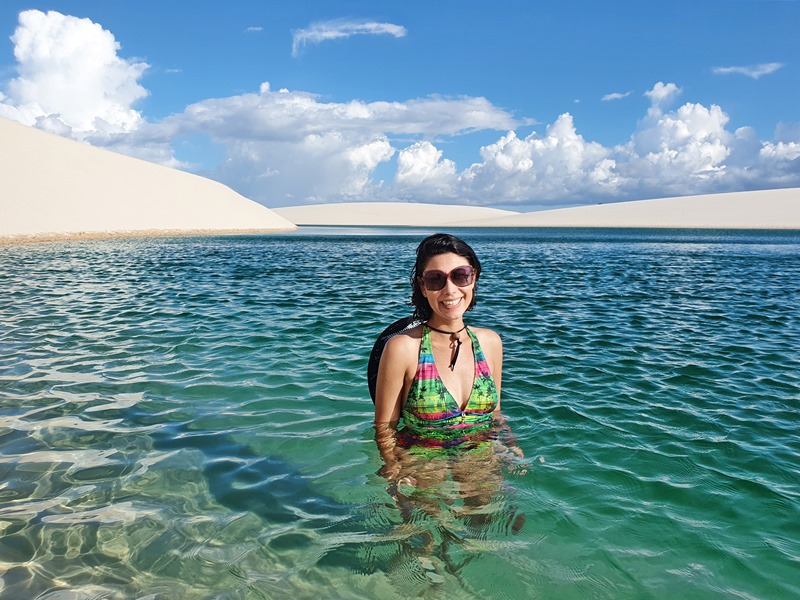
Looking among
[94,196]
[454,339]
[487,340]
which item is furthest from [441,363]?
[94,196]

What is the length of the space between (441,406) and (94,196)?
235 feet

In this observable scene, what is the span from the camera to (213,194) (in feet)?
292

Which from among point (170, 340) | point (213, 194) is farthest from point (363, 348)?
point (213, 194)

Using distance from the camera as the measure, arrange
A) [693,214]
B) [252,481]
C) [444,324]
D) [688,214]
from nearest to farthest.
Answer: [444,324]
[252,481]
[693,214]
[688,214]

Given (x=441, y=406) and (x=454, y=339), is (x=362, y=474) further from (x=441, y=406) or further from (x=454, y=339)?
(x=454, y=339)

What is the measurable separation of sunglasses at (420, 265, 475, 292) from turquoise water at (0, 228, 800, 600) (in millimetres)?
1425

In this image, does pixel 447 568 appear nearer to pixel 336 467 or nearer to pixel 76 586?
pixel 336 467

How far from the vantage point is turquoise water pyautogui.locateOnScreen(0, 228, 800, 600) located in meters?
3.84

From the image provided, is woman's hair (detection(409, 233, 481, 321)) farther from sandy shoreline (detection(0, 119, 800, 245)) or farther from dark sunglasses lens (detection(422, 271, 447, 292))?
sandy shoreline (detection(0, 119, 800, 245))

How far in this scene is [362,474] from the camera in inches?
210

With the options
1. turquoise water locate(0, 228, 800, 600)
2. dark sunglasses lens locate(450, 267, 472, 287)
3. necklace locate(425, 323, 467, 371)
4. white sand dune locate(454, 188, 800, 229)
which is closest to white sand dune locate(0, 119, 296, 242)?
turquoise water locate(0, 228, 800, 600)

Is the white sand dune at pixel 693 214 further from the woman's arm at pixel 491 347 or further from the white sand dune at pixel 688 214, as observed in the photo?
the woman's arm at pixel 491 347

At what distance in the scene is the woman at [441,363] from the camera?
3.98m

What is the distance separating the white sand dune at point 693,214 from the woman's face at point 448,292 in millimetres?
121569
